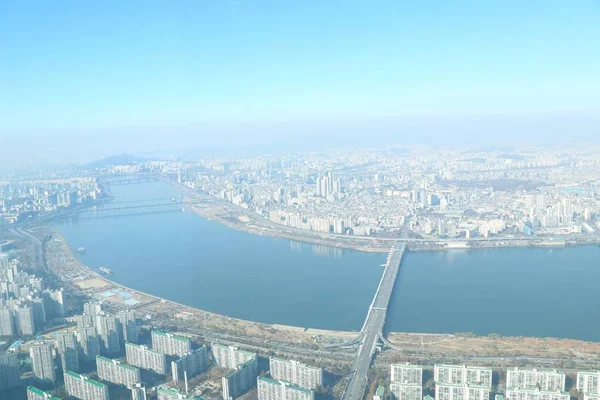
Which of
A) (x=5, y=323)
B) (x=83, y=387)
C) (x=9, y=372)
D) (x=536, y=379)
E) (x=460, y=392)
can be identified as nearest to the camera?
(x=460, y=392)

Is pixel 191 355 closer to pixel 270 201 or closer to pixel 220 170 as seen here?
pixel 270 201

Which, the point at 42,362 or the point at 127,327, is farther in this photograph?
the point at 127,327

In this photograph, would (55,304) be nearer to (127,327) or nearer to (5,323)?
(5,323)

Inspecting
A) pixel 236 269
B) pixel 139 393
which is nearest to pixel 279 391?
pixel 139 393

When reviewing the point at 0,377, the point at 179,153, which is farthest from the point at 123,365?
the point at 179,153

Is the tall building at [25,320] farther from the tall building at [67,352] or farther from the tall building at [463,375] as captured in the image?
the tall building at [463,375]

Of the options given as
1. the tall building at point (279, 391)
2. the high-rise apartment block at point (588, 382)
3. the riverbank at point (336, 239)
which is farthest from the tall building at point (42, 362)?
the riverbank at point (336, 239)
